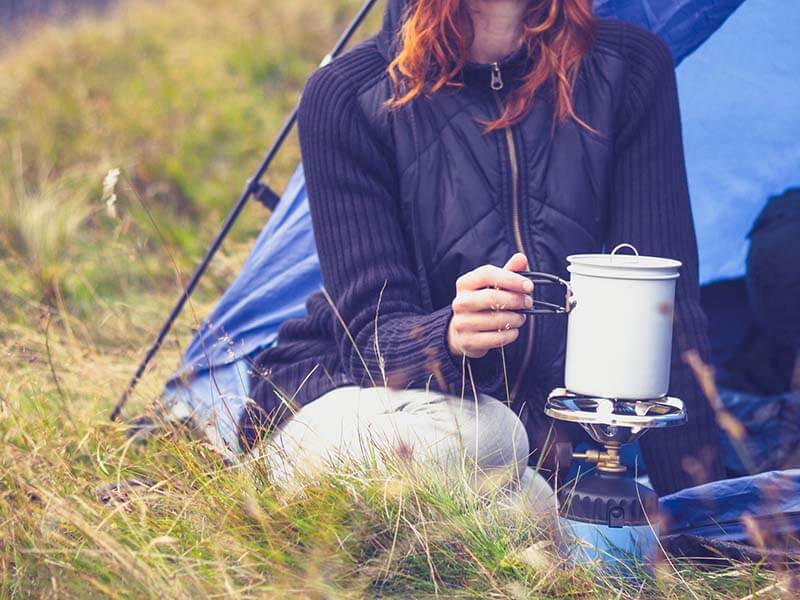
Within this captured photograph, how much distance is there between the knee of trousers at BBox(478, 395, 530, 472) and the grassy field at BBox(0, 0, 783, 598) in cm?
10

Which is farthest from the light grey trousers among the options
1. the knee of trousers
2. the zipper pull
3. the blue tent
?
the zipper pull

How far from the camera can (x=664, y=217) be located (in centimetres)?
189

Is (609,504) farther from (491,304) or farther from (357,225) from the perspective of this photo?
(357,225)

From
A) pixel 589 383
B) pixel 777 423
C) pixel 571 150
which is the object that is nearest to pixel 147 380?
pixel 571 150

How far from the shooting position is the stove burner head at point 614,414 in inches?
56.6

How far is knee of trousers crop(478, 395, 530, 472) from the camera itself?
1678mm

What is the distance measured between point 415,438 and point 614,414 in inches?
13.6

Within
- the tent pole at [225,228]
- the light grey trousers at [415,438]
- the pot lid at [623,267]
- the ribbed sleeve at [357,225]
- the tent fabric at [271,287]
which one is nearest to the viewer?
the pot lid at [623,267]

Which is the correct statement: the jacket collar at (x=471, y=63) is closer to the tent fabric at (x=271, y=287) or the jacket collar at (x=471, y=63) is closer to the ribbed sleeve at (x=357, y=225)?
the ribbed sleeve at (x=357, y=225)

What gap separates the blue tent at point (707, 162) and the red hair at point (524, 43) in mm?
460

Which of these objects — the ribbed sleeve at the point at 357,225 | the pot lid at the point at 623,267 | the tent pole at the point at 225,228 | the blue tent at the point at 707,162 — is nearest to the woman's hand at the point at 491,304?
the pot lid at the point at 623,267

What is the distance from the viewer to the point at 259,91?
574cm

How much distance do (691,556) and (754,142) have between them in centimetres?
145

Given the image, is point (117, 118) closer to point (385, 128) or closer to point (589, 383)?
point (385, 128)
